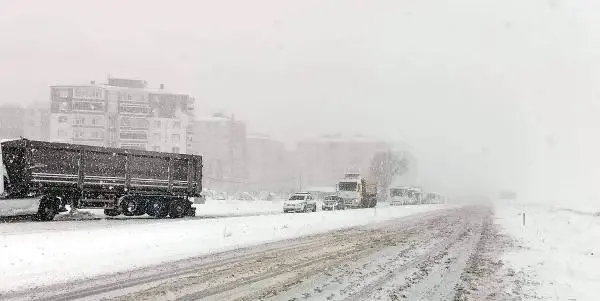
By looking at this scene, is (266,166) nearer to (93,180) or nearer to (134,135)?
(134,135)

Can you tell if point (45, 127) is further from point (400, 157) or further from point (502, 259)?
point (502, 259)

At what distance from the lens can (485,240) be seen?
2198cm

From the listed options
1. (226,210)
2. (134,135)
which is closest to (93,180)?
(226,210)

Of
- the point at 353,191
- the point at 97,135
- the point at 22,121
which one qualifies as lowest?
the point at 353,191

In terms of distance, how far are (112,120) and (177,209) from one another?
74142mm

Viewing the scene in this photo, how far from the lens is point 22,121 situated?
480 feet

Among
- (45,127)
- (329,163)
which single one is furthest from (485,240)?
(329,163)

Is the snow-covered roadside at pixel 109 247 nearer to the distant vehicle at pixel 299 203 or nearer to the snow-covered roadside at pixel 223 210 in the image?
the snow-covered roadside at pixel 223 210

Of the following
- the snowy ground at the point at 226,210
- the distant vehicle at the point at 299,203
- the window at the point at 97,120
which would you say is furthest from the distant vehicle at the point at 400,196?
the window at the point at 97,120

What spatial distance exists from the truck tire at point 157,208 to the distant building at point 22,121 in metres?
123

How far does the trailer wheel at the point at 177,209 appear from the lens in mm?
31047

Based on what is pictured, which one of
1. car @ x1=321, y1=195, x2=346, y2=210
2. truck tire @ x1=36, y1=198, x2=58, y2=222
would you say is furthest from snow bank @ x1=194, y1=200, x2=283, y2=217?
truck tire @ x1=36, y1=198, x2=58, y2=222

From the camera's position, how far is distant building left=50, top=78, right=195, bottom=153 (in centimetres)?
9650

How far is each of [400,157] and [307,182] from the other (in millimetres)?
54263
